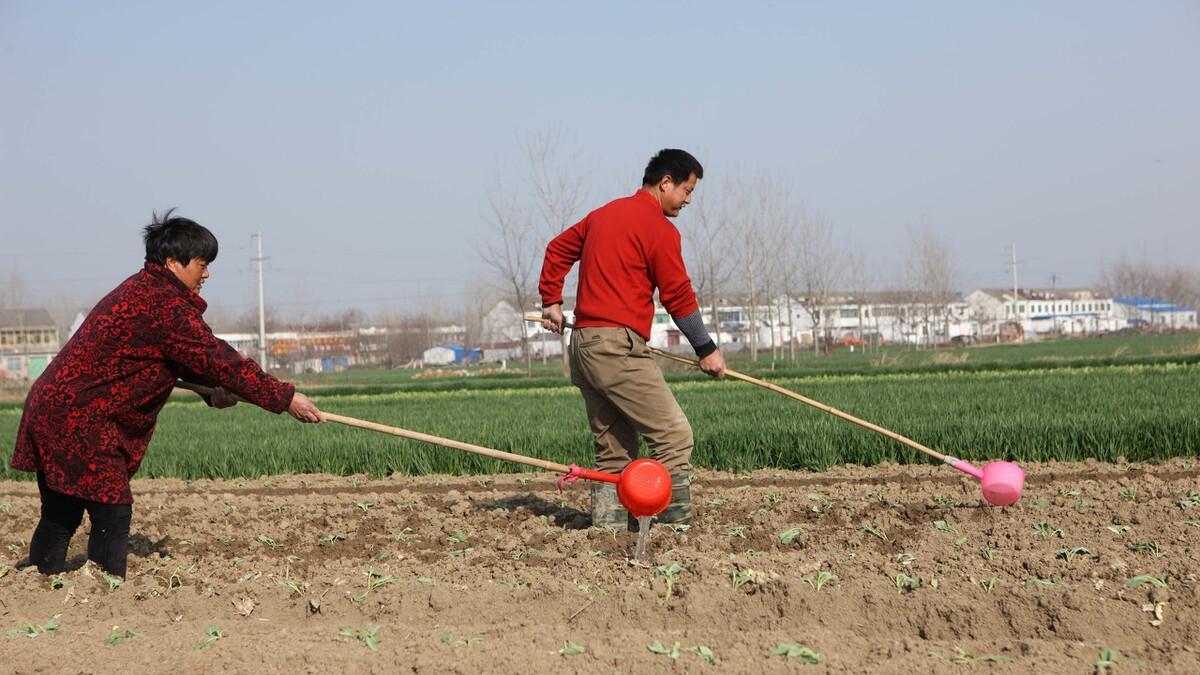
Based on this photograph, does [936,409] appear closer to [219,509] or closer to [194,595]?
[219,509]

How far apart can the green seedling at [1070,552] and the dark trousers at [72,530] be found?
375 cm

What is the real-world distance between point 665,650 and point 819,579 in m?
0.90

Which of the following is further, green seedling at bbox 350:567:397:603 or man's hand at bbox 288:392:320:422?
man's hand at bbox 288:392:320:422

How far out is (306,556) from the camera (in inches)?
217

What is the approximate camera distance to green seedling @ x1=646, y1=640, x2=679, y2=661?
3205 mm

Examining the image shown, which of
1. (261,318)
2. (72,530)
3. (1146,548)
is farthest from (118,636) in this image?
(261,318)

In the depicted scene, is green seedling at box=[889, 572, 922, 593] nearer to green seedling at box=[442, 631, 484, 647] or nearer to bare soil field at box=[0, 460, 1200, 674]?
bare soil field at box=[0, 460, 1200, 674]

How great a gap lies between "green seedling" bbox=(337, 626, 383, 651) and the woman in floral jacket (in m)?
1.24

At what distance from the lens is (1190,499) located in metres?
5.75

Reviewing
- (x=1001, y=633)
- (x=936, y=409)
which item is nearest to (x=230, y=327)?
(x=936, y=409)

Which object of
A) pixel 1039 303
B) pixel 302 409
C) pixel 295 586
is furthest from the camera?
pixel 1039 303

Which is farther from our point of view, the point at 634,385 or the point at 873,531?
the point at 634,385

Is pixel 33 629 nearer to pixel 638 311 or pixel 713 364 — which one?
pixel 638 311

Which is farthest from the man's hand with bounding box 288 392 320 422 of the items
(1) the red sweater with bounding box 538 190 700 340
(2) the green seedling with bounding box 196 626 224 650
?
(1) the red sweater with bounding box 538 190 700 340
